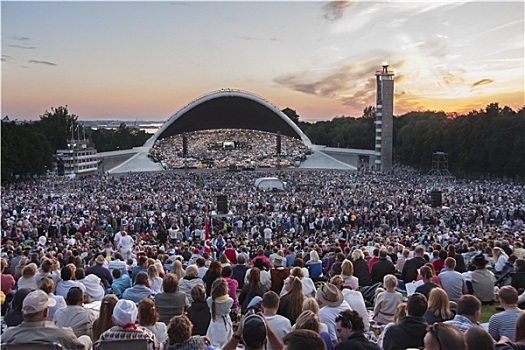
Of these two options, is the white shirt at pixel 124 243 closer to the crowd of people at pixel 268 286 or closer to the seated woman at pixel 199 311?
the crowd of people at pixel 268 286

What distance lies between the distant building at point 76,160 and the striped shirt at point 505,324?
53499 millimetres

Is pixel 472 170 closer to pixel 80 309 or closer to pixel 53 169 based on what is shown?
pixel 53 169

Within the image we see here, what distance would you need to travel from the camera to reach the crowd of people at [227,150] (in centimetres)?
6831

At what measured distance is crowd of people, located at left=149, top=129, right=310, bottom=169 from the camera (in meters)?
→ 68.3

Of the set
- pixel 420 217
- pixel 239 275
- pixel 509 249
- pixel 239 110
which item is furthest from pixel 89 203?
pixel 239 110

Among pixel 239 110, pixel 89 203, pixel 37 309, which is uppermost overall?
pixel 239 110

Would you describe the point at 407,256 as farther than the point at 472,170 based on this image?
No

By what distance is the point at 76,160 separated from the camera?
53.6 meters

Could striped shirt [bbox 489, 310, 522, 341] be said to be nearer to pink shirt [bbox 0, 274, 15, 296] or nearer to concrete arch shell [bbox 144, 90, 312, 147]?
pink shirt [bbox 0, 274, 15, 296]

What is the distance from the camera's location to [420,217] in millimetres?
19781

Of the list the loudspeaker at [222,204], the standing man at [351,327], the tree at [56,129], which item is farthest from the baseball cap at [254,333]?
the tree at [56,129]

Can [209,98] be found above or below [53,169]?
above

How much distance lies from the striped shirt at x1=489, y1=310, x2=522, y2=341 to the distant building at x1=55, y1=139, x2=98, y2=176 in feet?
176

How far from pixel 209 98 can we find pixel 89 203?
51156 mm
